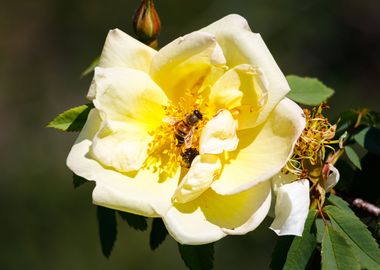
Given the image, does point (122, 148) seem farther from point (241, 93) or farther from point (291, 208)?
point (291, 208)

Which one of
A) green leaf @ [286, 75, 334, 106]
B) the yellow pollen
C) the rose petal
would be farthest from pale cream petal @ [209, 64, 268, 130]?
green leaf @ [286, 75, 334, 106]

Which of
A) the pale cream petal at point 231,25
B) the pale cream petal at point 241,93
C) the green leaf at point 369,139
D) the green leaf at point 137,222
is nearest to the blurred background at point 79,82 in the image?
the green leaf at point 369,139

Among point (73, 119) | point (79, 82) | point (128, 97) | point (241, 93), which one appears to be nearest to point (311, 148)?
point (241, 93)

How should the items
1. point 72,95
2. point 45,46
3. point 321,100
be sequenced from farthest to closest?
1. point 45,46
2. point 72,95
3. point 321,100

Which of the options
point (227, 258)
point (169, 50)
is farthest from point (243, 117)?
point (227, 258)

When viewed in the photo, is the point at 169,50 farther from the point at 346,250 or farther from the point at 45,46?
the point at 45,46

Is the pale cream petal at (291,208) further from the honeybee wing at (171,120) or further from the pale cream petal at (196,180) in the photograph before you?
the honeybee wing at (171,120)

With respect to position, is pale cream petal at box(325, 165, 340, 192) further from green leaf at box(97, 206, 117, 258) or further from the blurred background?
the blurred background
